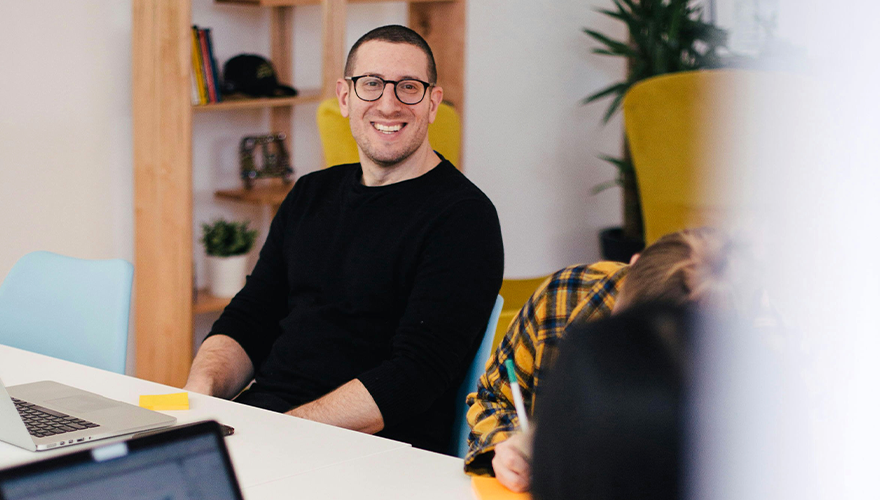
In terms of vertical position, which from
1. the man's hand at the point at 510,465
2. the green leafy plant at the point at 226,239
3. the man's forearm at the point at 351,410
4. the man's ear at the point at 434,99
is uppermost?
the man's ear at the point at 434,99

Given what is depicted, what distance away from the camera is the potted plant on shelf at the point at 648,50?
404cm

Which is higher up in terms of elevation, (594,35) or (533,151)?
(594,35)

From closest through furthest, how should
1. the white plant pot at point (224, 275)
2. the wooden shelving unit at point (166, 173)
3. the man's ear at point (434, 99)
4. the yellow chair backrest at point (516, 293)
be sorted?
the man's ear at point (434, 99), the wooden shelving unit at point (166, 173), the yellow chair backrest at point (516, 293), the white plant pot at point (224, 275)

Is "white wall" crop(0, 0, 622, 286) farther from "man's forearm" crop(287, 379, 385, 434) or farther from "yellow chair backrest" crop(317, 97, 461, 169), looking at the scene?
"man's forearm" crop(287, 379, 385, 434)

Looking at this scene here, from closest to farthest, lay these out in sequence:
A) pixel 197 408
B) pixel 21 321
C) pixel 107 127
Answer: pixel 197 408 → pixel 21 321 → pixel 107 127

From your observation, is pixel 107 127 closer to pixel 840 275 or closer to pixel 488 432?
pixel 488 432

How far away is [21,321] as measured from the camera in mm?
1917

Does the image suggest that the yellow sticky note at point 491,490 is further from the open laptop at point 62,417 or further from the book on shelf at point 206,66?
the book on shelf at point 206,66

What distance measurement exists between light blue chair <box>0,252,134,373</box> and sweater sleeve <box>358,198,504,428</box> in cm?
58

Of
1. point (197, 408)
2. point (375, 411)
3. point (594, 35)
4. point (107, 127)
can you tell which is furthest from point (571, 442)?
point (594, 35)

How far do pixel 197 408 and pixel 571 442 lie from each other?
1177 mm

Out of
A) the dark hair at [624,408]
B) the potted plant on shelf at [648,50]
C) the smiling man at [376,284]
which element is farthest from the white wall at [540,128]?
the dark hair at [624,408]

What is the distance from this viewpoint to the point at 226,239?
3209 millimetres

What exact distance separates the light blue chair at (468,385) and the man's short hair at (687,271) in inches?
38.9
